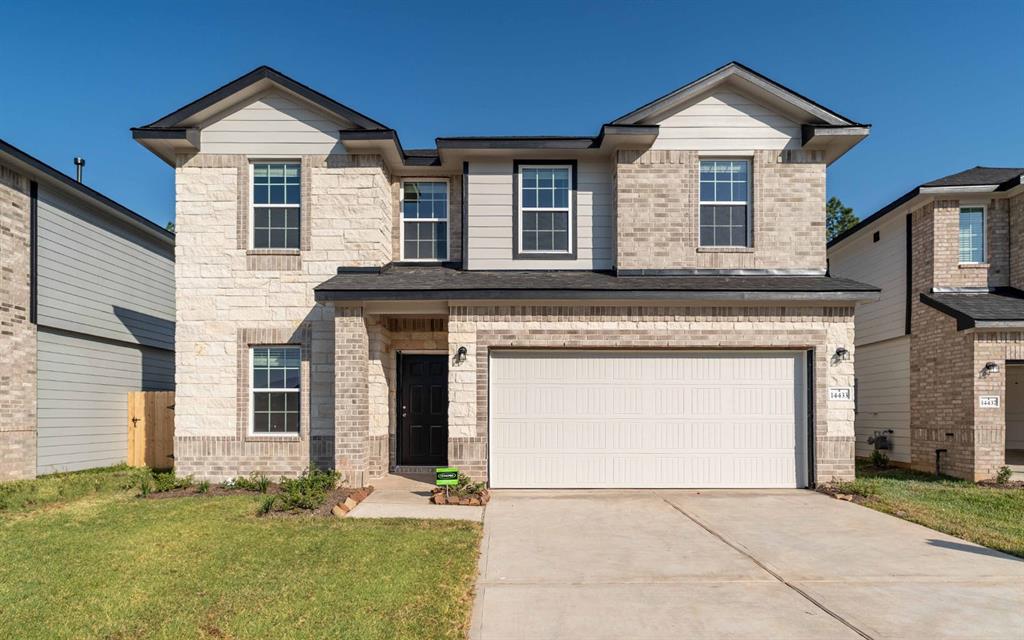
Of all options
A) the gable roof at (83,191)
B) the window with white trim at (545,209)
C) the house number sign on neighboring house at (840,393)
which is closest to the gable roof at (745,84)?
the window with white trim at (545,209)

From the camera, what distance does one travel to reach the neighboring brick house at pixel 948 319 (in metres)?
12.1

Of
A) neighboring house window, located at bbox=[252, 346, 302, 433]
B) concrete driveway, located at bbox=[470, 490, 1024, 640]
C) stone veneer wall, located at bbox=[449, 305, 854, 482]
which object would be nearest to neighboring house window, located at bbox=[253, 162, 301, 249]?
neighboring house window, located at bbox=[252, 346, 302, 433]

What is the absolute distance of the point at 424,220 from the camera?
43.0 ft

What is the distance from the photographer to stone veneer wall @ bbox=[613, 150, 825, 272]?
12.0 meters

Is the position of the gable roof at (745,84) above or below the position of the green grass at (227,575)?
above

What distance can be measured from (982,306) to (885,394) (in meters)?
3.60

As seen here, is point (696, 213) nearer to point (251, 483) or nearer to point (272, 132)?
point (272, 132)

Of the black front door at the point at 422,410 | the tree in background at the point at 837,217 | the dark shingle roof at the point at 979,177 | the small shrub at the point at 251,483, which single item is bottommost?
the small shrub at the point at 251,483

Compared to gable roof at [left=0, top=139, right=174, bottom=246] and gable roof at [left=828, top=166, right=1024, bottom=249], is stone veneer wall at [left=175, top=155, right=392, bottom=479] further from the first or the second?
gable roof at [left=828, top=166, right=1024, bottom=249]

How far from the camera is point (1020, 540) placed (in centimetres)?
775

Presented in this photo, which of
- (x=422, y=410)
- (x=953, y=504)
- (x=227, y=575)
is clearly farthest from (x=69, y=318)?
(x=953, y=504)

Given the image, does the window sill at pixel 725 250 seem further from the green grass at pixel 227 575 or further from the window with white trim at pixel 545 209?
the green grass at pixel 227 575

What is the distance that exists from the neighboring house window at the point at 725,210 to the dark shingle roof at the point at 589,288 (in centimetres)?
90

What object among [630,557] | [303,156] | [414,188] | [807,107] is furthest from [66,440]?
[807,107]
